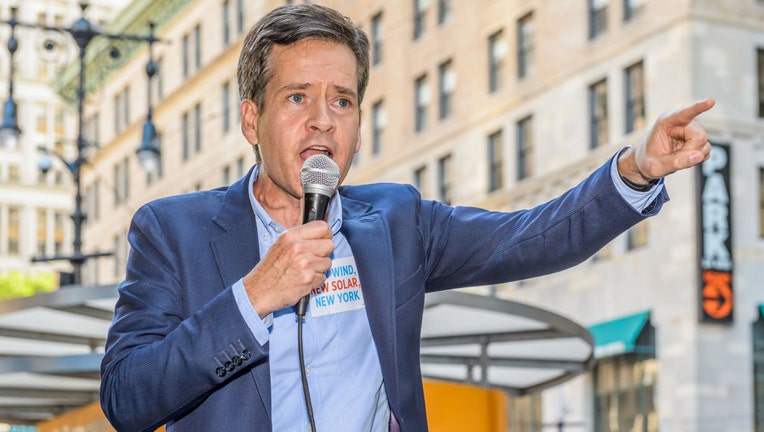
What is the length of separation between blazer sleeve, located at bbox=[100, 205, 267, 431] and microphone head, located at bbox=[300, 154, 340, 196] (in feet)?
0.92

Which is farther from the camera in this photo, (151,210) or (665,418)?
(665,418)

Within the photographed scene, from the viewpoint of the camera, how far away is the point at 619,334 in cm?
3450

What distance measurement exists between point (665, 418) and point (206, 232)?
30.4 meters

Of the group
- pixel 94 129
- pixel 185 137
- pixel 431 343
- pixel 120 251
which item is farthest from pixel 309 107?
pixel 94 129

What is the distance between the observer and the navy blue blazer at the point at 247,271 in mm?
3314

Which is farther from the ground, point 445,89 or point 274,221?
point 445,89

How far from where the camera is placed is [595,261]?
36.6 m

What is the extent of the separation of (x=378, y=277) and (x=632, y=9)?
32690 millimetres

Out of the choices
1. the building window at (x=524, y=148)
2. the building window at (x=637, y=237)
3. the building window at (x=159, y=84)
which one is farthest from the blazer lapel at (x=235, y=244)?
the building window at (x=159, y=84)

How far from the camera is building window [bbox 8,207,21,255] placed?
101062mm

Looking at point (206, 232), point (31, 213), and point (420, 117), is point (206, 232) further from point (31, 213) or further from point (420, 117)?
point (31, 213)

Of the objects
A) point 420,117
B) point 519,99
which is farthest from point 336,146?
point 420,117

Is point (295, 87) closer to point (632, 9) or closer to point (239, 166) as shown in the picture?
point (632, 9)

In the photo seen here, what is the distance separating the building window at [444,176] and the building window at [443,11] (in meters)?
3.78
